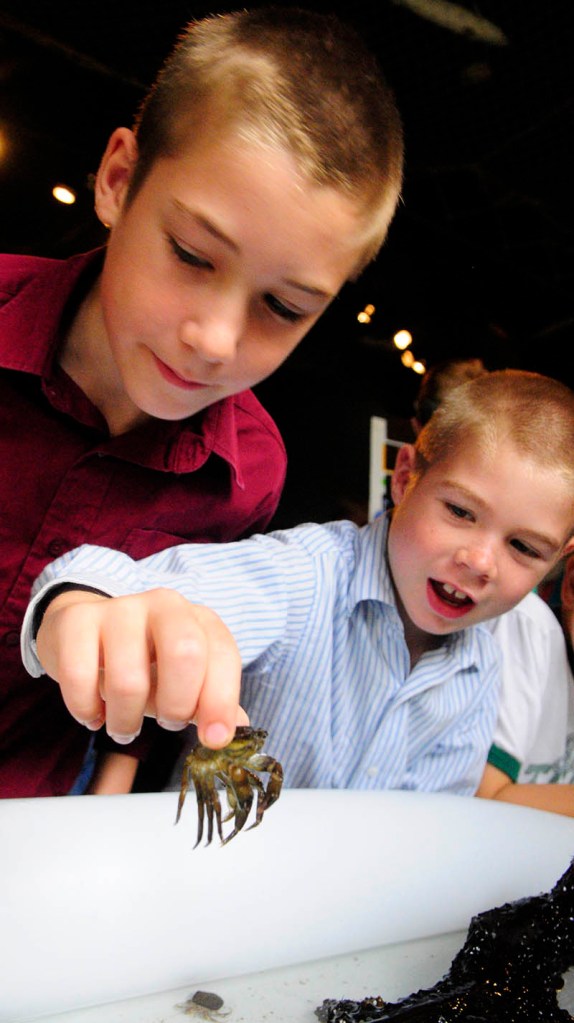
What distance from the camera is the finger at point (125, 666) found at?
271 mm

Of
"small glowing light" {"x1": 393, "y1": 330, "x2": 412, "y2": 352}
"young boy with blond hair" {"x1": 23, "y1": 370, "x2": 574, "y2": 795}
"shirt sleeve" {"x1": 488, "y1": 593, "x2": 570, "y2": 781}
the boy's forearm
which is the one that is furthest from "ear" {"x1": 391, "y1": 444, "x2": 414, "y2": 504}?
→ the boy's forearm

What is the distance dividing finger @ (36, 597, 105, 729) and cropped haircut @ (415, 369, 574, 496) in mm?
415

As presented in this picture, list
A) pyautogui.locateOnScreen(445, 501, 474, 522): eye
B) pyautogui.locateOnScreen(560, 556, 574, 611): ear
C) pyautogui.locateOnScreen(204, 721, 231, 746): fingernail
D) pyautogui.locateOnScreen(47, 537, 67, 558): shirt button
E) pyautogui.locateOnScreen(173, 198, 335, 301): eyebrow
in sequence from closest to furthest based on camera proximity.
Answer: pyautogui.locateOnScreen(204, 721, 231, 746): fingernail < pyautogui.locateOnScreen(173, 198, 335, 301): eyebrow < pyautogui.locateOnScreen(47, 537, 67, 558): shirt button < pyautogui.locateOnScreen(445, 501, 474, 522): eye < pyautogui.locateOnScreen(560, 556, 574, 611): ear

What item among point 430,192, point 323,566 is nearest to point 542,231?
point 430,192

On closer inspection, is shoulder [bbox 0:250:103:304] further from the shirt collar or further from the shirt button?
Result: the shirt button

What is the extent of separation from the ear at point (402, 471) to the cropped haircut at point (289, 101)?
21 cm

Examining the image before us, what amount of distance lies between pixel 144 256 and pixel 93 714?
27 centimetres

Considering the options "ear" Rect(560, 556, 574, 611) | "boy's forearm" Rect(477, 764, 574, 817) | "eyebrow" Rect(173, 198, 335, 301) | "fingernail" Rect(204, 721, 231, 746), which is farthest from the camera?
"ear" Rect(560, 556, 574, 611)

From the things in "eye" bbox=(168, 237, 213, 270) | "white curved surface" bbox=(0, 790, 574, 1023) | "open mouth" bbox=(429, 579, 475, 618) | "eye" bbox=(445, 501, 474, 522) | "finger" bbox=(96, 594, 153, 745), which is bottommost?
"white curved surface" bbox=(0, 790, 574, 1023)

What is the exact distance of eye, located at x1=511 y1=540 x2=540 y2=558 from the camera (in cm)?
62

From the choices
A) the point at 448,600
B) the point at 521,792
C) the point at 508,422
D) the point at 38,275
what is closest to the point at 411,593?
the point at 448,600

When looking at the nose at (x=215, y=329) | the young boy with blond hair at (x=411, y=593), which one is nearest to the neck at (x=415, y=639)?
the young boy with blond hair at (x=411, y=593)

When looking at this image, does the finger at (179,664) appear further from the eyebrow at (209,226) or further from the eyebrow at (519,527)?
the eyebrow at (519,527)

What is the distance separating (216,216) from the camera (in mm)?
408
